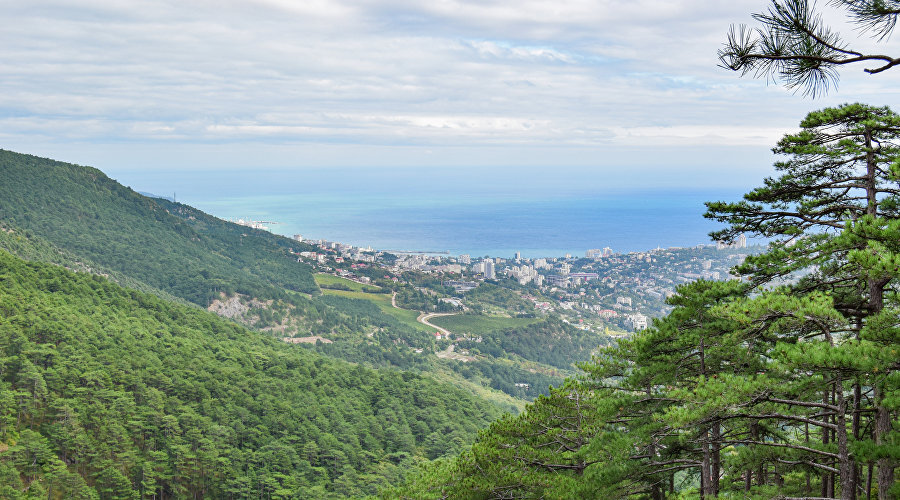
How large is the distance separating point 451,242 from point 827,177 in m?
157

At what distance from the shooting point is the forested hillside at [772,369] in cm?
523

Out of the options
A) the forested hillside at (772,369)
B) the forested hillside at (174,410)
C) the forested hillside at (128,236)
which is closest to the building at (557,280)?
the forested hillside at (128,236)

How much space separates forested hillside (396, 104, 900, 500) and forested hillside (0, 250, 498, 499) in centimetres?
1363

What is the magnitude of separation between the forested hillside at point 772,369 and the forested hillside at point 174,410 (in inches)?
537

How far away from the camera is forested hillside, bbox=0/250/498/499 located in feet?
66.5

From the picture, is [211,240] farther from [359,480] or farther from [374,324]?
[359,480]

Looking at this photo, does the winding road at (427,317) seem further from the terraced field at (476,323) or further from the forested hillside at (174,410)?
the forested hillside at (174,410)

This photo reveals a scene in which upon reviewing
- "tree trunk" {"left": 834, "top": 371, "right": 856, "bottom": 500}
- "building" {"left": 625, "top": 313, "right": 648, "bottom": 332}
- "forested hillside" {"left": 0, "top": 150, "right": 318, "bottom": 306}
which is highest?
"forested hillside" {"left": 0, "top": 150, "right": 318, "bottom": 306}

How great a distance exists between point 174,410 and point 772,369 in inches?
935

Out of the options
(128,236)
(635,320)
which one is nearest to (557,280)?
(635,320)

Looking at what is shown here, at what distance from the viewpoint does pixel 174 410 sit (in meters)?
24.6

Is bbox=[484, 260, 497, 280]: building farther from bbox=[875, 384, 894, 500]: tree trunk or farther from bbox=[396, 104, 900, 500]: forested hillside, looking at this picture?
bbox=[875, 384, 894, 500]: tree trunk

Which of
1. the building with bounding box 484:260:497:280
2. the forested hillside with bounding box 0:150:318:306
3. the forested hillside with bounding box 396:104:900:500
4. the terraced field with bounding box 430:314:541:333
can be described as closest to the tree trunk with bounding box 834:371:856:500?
the forested hillside with bounding box 396:104:900:500

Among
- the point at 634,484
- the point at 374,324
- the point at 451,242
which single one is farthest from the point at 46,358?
the point at 451,242
